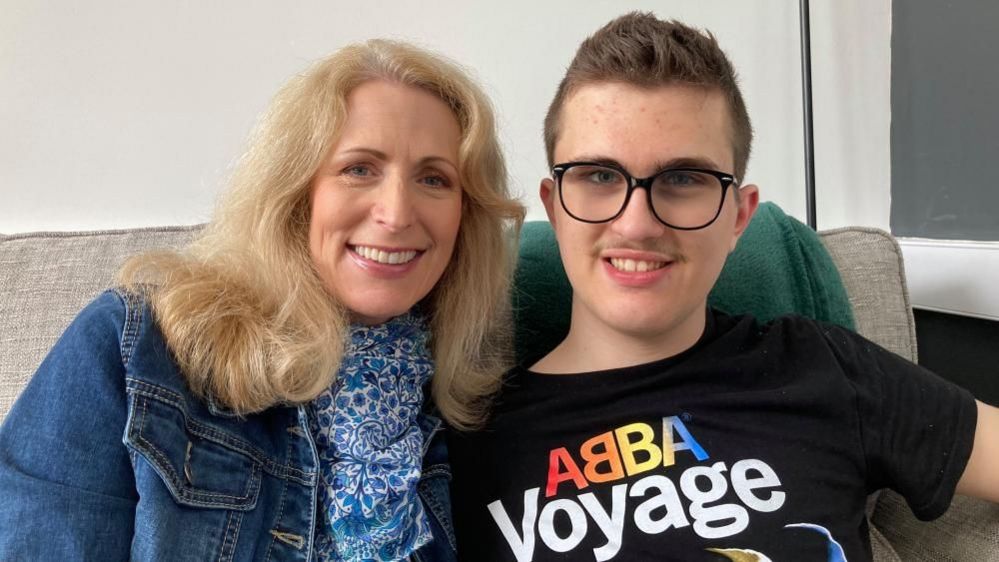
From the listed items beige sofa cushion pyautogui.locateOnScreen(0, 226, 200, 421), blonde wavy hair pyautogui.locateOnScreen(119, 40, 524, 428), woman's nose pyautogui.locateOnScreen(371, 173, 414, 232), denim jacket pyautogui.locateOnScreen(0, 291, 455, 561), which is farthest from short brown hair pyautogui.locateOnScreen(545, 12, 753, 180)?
beige sofa cushion pyautogui.locateOnScreen(0, 226, 200, 421)

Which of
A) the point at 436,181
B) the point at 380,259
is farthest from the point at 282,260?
the point at 436,181

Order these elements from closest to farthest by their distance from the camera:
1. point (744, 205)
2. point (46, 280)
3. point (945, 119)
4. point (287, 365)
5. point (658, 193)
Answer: point (287, 365) < point (658, 193) < point (744, 205) < point (46, 280) < point (945, 119)

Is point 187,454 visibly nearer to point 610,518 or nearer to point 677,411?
point 610,518

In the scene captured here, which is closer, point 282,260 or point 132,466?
point 132,466

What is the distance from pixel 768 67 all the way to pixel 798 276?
0.78m

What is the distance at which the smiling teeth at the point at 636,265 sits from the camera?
36.4 inches

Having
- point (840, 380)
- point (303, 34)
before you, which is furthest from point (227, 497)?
point (303, 34)

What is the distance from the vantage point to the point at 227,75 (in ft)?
4.97

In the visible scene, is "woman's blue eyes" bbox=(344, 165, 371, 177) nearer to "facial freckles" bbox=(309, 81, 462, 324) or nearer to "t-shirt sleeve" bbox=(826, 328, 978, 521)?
"facial freckles" bbox=(309, 81, 462, 324)

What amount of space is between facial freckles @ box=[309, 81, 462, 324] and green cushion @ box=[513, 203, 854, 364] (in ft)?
1.22

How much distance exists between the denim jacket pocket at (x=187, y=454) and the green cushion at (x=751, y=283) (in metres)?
0.53

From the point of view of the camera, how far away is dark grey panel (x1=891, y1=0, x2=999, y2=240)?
138 cm

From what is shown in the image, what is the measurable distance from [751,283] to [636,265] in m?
0.40

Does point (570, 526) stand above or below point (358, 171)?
below
